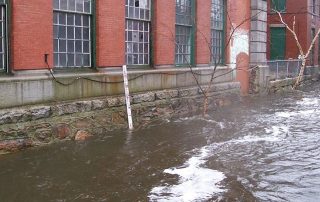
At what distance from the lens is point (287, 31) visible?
115 ft

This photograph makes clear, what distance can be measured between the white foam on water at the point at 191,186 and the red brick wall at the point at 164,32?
21.4ft

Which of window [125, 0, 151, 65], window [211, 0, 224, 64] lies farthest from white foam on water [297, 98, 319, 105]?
window [125, 0, 151, 65]

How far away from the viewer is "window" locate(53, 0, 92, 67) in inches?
469

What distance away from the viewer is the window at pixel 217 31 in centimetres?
1927

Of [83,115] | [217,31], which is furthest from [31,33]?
[217,31]

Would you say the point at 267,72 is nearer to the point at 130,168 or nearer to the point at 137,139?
the point at 137,139

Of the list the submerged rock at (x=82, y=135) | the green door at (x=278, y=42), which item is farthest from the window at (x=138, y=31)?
the green door at (x=278, y=42)

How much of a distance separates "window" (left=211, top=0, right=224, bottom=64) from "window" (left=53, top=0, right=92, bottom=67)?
293 inches

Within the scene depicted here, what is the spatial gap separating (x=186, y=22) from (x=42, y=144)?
829 cm

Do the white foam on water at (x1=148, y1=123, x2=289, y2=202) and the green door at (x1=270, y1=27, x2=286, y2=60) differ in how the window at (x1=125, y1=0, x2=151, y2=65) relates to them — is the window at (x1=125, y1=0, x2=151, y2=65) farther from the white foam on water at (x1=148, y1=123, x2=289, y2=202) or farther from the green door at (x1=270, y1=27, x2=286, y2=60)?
the green door at (x1=270, y1=27, x2=286, y2=60)

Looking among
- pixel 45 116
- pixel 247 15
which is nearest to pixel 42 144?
pixel 45 116

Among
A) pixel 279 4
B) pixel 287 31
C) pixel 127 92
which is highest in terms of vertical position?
pixel 279 4

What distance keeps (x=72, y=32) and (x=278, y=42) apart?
25.6 meters

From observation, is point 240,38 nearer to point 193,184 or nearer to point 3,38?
point 3,38
